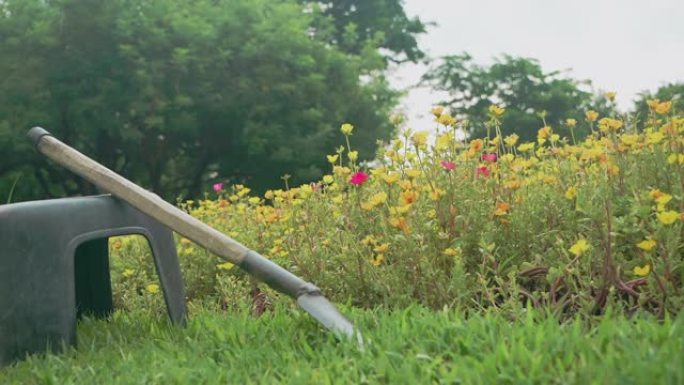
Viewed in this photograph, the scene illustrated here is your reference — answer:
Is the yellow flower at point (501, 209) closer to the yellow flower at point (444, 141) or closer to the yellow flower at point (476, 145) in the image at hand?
the yellow flower at point (476, 145)

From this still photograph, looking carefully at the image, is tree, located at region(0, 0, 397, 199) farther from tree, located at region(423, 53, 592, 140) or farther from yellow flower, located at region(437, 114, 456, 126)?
yellow flower, located at region(437, 114, 456, 126)

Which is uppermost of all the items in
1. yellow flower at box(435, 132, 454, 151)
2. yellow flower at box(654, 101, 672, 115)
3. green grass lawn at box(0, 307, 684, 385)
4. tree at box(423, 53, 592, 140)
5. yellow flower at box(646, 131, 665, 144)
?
yellow flower at box(654, 101, 672, 115)

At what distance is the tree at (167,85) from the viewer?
53.2 ft

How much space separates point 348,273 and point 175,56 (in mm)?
12862

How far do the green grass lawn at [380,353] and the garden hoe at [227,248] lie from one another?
3.1 inches

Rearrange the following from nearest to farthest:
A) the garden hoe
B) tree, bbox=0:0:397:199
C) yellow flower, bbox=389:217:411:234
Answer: the garden hoe, yellow flower, bbox=389:217:411:234, tree, bbox=0:0:397:199

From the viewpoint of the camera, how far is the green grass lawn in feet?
6.69

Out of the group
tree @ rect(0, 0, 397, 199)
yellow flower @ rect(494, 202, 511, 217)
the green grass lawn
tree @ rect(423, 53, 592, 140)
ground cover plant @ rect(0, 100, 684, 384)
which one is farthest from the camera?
tree @ rect(423, 53, 592, 140)

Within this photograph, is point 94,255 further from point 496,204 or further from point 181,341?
point 496,204

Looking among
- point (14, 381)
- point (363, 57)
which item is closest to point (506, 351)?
point (14, 381)

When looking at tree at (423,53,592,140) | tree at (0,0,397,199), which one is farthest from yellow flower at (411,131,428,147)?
tree at (423,53,592,140)

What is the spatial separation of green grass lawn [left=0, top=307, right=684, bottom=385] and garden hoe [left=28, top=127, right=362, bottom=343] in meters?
0.08

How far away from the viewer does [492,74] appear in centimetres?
2306

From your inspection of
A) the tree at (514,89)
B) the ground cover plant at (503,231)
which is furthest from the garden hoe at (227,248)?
the tree at (514,89)
